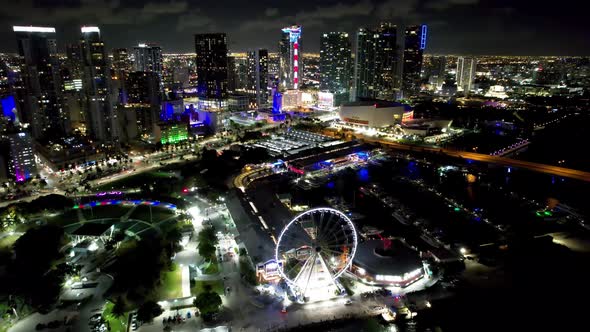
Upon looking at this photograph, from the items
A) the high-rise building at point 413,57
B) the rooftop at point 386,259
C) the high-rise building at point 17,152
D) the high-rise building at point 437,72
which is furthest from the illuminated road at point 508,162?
the high-rise building at point 437,72

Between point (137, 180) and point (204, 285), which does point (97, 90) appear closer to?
point (137, 180)

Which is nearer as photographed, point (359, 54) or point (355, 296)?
point (355, 296)

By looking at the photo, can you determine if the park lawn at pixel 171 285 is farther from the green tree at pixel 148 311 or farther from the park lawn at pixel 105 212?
the park lawn at pixel 105 212

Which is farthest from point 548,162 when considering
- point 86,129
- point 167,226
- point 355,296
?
point 86,129

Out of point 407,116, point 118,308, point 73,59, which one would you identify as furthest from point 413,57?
point 118,308

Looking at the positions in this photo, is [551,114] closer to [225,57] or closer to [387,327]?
[225,57]
